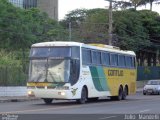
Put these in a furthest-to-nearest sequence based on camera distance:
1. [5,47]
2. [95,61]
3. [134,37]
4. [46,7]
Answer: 1. [46,7]
2. [134,37]
3. [5,47]
4. [95,61]

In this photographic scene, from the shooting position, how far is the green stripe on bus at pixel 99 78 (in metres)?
31.8

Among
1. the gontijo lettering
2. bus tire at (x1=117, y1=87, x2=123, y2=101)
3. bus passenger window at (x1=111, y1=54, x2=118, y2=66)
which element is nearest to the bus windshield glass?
the gontijo lettering

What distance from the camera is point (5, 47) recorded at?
57.8 meters

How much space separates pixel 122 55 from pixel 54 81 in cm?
992

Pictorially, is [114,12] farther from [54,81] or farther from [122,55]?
[54,81]

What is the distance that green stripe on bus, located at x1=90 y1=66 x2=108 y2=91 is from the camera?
104ft

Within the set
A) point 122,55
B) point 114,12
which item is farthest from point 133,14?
point 122,55

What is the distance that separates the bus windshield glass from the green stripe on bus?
2.81 metres

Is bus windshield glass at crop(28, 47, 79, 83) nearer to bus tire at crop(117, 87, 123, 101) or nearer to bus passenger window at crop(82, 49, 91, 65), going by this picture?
bus passenger window at crop(82, 49, 91, 65)

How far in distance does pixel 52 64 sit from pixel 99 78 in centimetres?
494

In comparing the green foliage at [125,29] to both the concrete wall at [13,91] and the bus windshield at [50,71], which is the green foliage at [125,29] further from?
the bus windshield at [50,71]

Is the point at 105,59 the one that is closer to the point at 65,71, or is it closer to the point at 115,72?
the point at 115,72

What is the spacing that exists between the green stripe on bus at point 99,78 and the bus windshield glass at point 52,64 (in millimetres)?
2812

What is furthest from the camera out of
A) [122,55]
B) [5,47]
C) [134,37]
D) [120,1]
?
[120,1]
